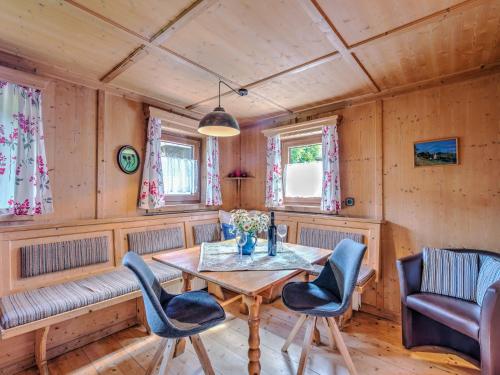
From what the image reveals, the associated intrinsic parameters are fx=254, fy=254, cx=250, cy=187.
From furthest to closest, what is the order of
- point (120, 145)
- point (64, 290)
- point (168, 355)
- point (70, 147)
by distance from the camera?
point (120, 145) → point (70, 147) → point (64, 290) → point (168, 355)

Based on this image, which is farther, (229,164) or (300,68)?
(229,164)

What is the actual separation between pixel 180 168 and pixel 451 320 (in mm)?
3168

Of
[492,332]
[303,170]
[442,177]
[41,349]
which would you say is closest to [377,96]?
[442,177]

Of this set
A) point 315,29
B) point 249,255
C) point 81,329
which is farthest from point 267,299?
point 315,29

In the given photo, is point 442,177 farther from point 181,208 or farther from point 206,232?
point 181,208

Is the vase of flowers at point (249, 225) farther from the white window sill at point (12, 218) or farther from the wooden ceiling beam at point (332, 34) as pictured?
the white window sill at point (12, 218)

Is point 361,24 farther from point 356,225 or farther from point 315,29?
point 356,225

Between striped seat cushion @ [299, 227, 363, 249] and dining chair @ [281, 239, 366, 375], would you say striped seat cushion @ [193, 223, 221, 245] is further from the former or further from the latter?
dining chair @ [281, 239, 366, 375]

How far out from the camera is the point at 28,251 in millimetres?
2062

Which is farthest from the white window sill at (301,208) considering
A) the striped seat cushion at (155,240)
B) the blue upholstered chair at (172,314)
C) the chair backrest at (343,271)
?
the blue upholstered chair at (172,314)

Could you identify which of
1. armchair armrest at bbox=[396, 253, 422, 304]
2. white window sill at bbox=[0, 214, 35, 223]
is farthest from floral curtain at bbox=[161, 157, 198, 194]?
armchair armrest at bbox=[396, 253, 422, 304]

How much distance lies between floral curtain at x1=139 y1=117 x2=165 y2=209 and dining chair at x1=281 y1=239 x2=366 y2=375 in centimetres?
179

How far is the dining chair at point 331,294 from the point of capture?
5.40 feet

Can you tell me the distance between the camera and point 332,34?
1717mm
